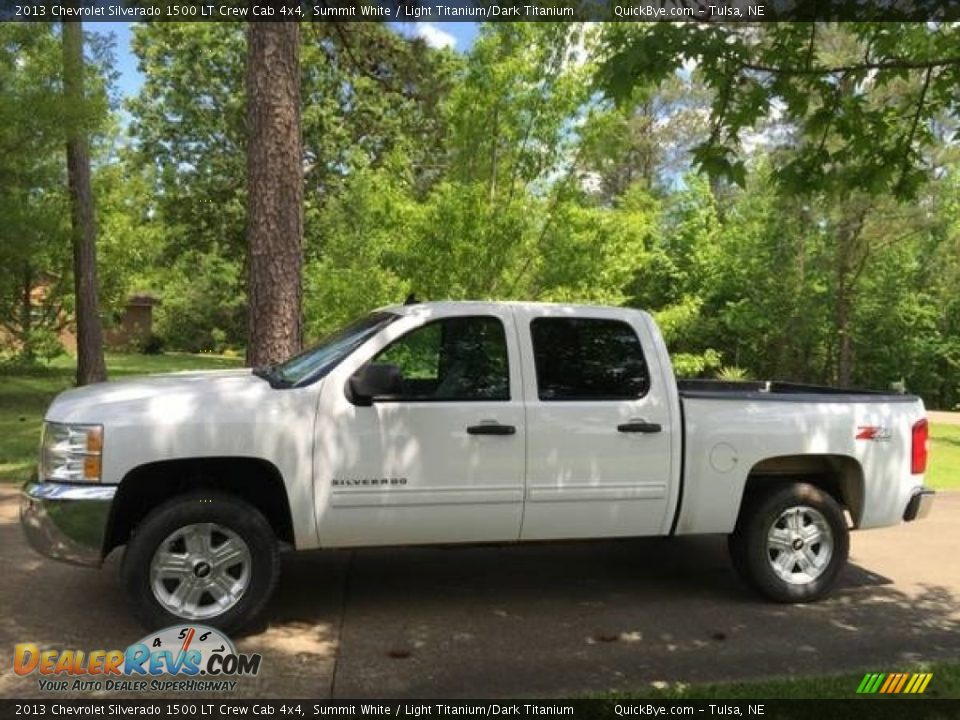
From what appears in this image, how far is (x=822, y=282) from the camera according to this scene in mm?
27422

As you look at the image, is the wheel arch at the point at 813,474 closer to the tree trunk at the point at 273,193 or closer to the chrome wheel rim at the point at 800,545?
the chrome wheel rim at the point at 800,545

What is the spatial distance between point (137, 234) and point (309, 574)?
2064 cm

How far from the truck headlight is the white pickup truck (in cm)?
1

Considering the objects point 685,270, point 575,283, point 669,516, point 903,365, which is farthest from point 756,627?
point 903,365

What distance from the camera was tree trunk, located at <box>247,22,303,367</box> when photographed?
8188 millimetres

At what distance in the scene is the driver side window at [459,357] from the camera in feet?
17.3

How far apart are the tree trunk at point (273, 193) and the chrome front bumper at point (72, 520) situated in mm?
3528

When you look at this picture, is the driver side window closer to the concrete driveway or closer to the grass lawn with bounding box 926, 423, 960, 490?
the concrete driveway

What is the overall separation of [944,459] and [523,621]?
11836 mm

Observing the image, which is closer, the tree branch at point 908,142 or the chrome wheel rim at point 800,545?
the tree branch at point 908,142

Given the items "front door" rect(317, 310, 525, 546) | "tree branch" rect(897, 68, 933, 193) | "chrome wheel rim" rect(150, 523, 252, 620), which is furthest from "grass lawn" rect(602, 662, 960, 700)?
"tree branch" rect(897, 68, 933, 193)
